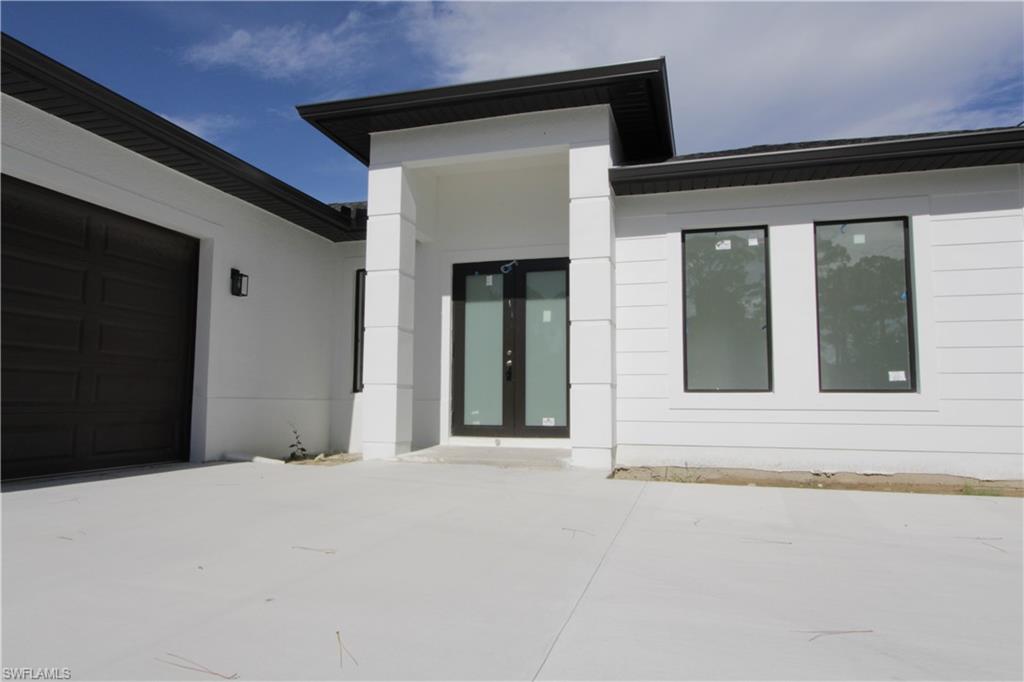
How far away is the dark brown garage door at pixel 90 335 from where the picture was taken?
5617mm

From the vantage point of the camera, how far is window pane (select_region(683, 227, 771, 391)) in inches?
280

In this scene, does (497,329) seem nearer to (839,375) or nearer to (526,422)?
(526,422)

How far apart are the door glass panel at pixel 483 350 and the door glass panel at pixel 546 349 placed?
42cm

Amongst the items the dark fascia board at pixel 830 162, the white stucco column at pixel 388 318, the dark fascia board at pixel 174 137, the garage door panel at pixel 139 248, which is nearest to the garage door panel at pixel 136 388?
the garage door panel at pixel 139 248

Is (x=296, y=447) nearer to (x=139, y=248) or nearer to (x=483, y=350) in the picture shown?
(x=483, y=350)

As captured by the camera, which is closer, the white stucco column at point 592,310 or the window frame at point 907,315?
the window frame at point 907,315

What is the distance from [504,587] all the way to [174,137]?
563 cm

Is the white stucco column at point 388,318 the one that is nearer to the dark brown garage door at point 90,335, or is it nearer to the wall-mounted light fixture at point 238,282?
the wall-mounted light fixture at point 238,282

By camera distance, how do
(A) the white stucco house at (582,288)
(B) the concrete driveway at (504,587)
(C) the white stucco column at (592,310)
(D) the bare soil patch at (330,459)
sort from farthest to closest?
(D) the bare soil patch at (330,459) → (C) the white stucco column at (592,310) → (A) the white stucco house at (582,288) → (B) the concrete driveway at (504,587)

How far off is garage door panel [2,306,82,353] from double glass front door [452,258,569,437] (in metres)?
4.49

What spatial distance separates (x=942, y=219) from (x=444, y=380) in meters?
6.16

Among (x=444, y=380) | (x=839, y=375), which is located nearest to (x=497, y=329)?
(x=444, y=380)

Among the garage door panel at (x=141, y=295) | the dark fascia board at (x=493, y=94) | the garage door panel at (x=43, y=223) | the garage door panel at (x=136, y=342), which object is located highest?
the dark fascia board at (x=493, y=94)

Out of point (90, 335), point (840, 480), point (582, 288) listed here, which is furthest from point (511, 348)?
point (90, 335)
